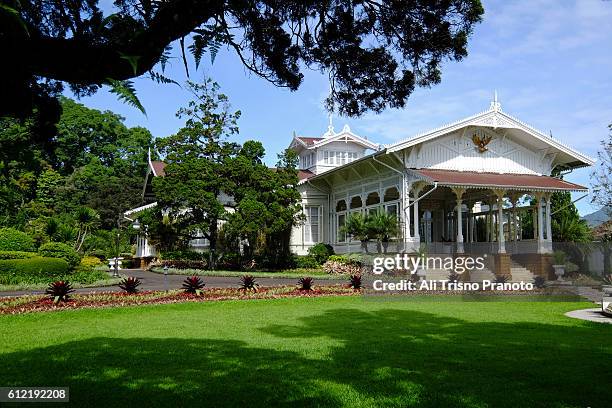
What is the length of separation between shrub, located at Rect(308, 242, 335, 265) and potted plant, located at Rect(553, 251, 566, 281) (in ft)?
40.6

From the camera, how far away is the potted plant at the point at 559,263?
23.5 m

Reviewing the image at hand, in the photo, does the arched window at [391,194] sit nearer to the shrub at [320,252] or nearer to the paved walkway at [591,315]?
the shrub at [320,252]

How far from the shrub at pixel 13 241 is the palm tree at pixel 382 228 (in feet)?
51.2

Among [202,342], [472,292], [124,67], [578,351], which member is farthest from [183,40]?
[472,292]

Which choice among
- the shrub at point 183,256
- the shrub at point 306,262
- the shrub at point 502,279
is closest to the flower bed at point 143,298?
the shrub at point 502,279

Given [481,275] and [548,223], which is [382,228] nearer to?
[481,275]

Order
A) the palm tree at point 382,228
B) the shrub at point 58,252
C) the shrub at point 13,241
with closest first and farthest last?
1. the shrub at point 13,241
2. the palm tree at point 382,228
3. the shrub at point 58,252

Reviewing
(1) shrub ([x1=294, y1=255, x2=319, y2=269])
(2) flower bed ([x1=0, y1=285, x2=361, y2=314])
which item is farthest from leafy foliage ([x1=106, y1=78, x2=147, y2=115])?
(1) shrub ([x1=294, y1=255, x2=319, y2=269])

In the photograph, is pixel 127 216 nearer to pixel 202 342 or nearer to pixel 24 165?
pixel 202 342

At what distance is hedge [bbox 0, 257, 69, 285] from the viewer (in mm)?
22188

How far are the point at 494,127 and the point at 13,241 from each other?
76.0 feet

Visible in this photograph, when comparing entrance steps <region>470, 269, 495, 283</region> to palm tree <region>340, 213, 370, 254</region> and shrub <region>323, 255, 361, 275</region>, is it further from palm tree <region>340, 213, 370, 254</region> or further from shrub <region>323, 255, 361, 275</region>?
shrub <region>323, 255, 361, 275</region>

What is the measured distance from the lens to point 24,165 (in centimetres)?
254

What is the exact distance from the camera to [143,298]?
16.4 metres
